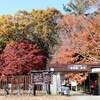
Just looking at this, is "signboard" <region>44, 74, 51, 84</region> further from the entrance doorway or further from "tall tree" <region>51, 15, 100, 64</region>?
the entrance doorway

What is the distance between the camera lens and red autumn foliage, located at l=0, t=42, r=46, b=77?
38.7 metres

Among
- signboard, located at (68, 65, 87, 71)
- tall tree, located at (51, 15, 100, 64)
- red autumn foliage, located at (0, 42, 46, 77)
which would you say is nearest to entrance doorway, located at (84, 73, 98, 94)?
tall tree, located at (51, 15, 100, 64)

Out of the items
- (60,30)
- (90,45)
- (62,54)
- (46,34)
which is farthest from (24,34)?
(90,45)

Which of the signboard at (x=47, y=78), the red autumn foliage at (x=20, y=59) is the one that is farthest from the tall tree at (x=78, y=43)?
the signboard at (x=47, y=78)

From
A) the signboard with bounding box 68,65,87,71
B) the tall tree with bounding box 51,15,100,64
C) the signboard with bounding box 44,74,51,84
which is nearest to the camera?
the signboard with bounding box 44,74,51,84

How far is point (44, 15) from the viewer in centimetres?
4581

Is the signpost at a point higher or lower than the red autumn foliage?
lower

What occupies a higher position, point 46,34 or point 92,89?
point 46,34

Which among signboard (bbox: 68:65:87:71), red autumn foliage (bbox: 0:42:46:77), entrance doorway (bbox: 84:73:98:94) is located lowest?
entrance doorway (bbox: 84:73:98:94)

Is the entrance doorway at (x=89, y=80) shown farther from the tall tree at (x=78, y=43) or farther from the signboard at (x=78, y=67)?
the signboard at (x=78, y=67)

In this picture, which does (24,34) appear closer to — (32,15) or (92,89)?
(32,15)

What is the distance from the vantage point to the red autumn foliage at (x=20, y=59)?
38.7m

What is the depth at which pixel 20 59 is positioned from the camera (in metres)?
39.0

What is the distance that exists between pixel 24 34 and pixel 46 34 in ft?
9.42
